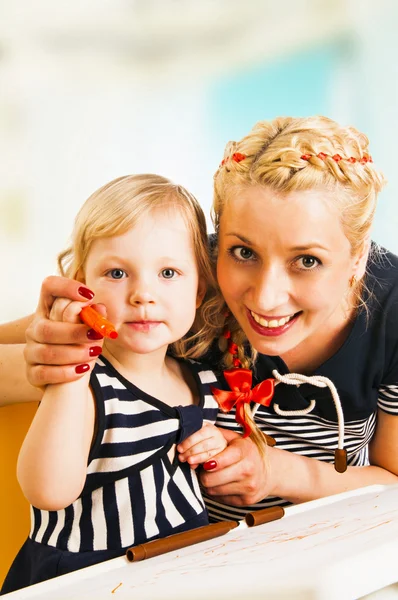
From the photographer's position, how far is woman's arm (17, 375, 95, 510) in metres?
0.80

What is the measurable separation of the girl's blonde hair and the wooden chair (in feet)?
0.70

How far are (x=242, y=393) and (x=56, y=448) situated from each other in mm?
358

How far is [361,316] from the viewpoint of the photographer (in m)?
1.17

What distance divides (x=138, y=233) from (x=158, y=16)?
1.93 meters

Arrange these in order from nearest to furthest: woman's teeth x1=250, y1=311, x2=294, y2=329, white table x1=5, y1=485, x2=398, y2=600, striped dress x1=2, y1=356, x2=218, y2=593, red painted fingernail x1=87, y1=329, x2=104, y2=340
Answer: white table x1=5, y1=485, x2=398, y2=600 → red painted fingernail x1=87, y1=329, x2=104, y2=340 → striped dress x1=2, y1=356, x2=218, y2=593 → woman's teeth x1=250, y1=311, x2=294, y2=329

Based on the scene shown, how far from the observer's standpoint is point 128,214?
0.93 m

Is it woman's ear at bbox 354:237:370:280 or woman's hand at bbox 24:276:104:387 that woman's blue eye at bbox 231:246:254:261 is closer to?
woman's ear at bbox 354:237:370:280

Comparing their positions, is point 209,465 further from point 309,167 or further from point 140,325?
point 309,167

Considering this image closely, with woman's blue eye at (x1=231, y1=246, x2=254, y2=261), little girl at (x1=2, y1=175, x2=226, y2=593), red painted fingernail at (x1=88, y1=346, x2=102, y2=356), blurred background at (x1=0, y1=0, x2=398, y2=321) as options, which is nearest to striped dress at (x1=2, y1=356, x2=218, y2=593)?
little girl at (x1=2, y1=175, x2=226, y2=593)

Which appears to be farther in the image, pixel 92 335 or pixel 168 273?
pixel 168 273

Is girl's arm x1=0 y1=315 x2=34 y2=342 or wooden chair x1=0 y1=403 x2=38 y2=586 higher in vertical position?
girl's arm x1=0 y1=315 x2=34 y2=342

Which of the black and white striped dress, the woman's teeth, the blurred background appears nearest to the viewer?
the woman's teeth

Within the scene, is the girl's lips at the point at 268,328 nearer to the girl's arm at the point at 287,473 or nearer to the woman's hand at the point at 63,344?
the girl's arm at the point at 287,473

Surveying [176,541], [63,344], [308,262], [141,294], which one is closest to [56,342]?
[63,344]
